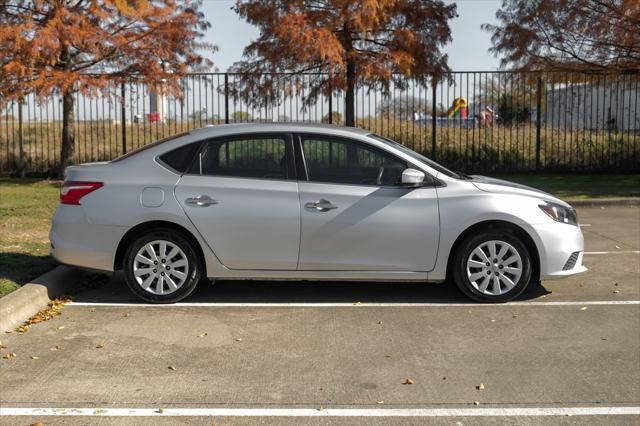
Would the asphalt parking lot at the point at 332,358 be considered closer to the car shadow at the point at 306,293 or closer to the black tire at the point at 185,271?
the car shadow at the point at 306,293

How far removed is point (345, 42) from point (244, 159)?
9.68 m

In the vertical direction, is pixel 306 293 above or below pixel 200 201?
below

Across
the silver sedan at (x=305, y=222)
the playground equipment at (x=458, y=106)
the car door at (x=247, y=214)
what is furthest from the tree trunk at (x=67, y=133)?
the car door at (x=247, y=214)

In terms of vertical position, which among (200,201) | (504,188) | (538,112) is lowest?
(200,201)

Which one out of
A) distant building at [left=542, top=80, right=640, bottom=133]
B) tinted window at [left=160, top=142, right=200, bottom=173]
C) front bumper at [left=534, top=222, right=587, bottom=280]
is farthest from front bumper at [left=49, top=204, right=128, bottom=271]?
distant building at [left=542, top=80, right=640, bottom=133]

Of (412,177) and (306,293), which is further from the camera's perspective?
(306,293)

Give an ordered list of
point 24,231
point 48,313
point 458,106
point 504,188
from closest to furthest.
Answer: point 48,313
point 504,188
point 24,231
point 458,106

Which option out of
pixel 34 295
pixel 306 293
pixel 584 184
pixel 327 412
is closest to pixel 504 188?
pixel 306 293

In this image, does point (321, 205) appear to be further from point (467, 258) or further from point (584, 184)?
point (584, 184)

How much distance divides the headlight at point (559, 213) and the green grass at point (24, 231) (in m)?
4.89

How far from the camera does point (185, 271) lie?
6629mm

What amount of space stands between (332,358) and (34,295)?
2.91 meters

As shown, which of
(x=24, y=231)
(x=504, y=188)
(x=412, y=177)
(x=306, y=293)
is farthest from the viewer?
(x=24, y=231)

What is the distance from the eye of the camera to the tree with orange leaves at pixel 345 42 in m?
14.7
